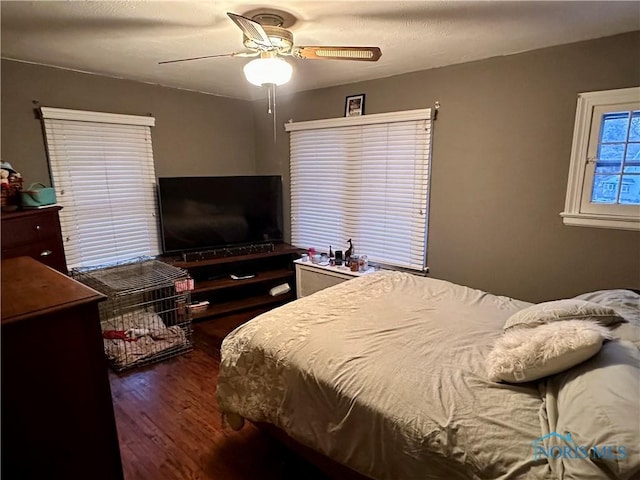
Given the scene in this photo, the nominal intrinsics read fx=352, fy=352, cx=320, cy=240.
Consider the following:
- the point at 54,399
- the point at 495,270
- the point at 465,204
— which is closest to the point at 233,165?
the point at 465,204

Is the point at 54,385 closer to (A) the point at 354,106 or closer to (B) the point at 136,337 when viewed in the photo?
(B) the point at 136,337

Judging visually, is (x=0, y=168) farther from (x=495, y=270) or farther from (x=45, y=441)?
(x=495, y=270)

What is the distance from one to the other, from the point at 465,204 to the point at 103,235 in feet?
11.1

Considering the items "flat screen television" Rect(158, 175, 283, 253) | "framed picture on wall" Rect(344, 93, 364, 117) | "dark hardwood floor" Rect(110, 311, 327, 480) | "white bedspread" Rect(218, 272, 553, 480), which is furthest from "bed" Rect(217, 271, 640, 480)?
"framed picture on wall" Rect(344, 93, 364, 117)

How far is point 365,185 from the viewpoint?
3.63m

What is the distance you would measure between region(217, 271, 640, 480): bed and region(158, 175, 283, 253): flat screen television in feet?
6.52

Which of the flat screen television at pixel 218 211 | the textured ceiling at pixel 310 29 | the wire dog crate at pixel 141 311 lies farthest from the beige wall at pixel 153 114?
the wire dog crate at pixel 141 311

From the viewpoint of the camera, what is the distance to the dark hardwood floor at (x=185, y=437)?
6.03 ft

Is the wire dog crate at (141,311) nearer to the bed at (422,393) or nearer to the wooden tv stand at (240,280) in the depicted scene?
the wooden tv stand at (240,280)

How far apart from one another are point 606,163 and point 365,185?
76.0 inches

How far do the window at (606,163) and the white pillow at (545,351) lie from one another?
142 cm

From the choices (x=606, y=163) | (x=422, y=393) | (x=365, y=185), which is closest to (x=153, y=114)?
(x=365, y=185)

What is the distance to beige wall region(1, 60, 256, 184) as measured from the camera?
283cm

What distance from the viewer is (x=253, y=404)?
5.94ft
